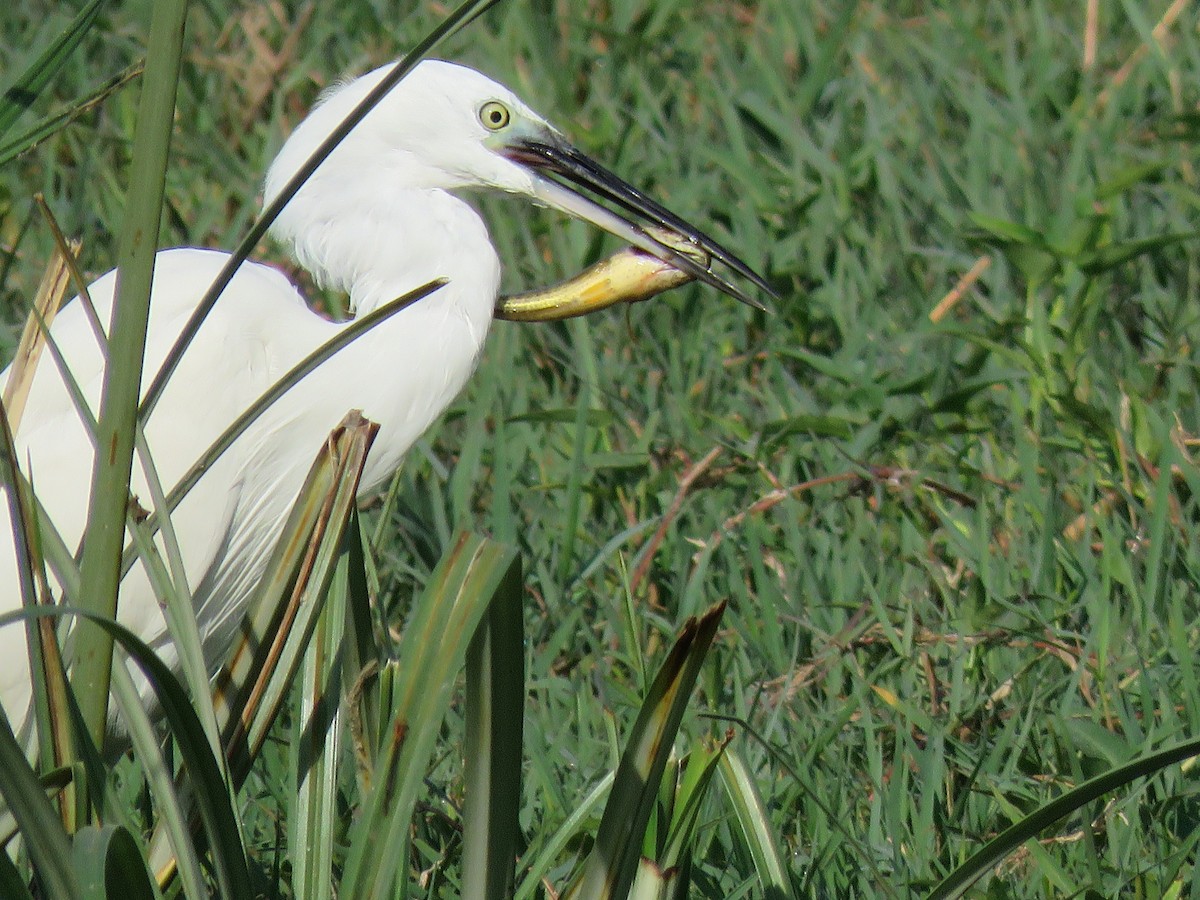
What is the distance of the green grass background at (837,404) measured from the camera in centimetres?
217

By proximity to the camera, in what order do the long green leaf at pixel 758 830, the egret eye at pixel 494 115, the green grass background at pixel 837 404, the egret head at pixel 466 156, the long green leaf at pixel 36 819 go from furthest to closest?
the egret eye at pixel 494 115 → the egret head at pixel 466 156 → the green grass background at pixel 837 404 → the long green leaf at pixel 758 830 → the long green leaf at pixel 36 819

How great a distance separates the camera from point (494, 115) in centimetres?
241

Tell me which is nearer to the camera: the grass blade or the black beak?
the grass blade

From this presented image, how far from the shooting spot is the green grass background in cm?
217

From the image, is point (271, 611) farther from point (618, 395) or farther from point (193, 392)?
point (618, 395)

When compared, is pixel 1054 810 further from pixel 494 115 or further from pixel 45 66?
pixel 494 115

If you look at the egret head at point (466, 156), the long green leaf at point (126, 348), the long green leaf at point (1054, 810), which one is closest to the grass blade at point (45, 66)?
the long green leaf at point (126, 348)

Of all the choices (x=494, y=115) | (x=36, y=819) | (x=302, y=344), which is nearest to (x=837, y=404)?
(x=494, y=115)

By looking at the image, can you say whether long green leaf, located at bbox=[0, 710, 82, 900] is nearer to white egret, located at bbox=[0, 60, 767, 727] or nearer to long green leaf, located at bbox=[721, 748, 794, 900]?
long green leaf, located at bbox=[721, 748, 794, 900]

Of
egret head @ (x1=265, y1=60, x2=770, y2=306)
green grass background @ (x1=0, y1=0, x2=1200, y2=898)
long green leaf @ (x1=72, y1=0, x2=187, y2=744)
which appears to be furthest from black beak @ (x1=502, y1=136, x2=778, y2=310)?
long green leaf @ (x1=72, y1=0, x2=187, y2=744)

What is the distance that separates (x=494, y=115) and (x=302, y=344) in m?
0.45

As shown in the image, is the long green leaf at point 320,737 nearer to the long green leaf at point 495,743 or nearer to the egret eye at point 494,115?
the long green leaf at point 495,743

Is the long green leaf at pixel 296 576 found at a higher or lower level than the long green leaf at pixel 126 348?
lower

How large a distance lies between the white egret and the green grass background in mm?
89
